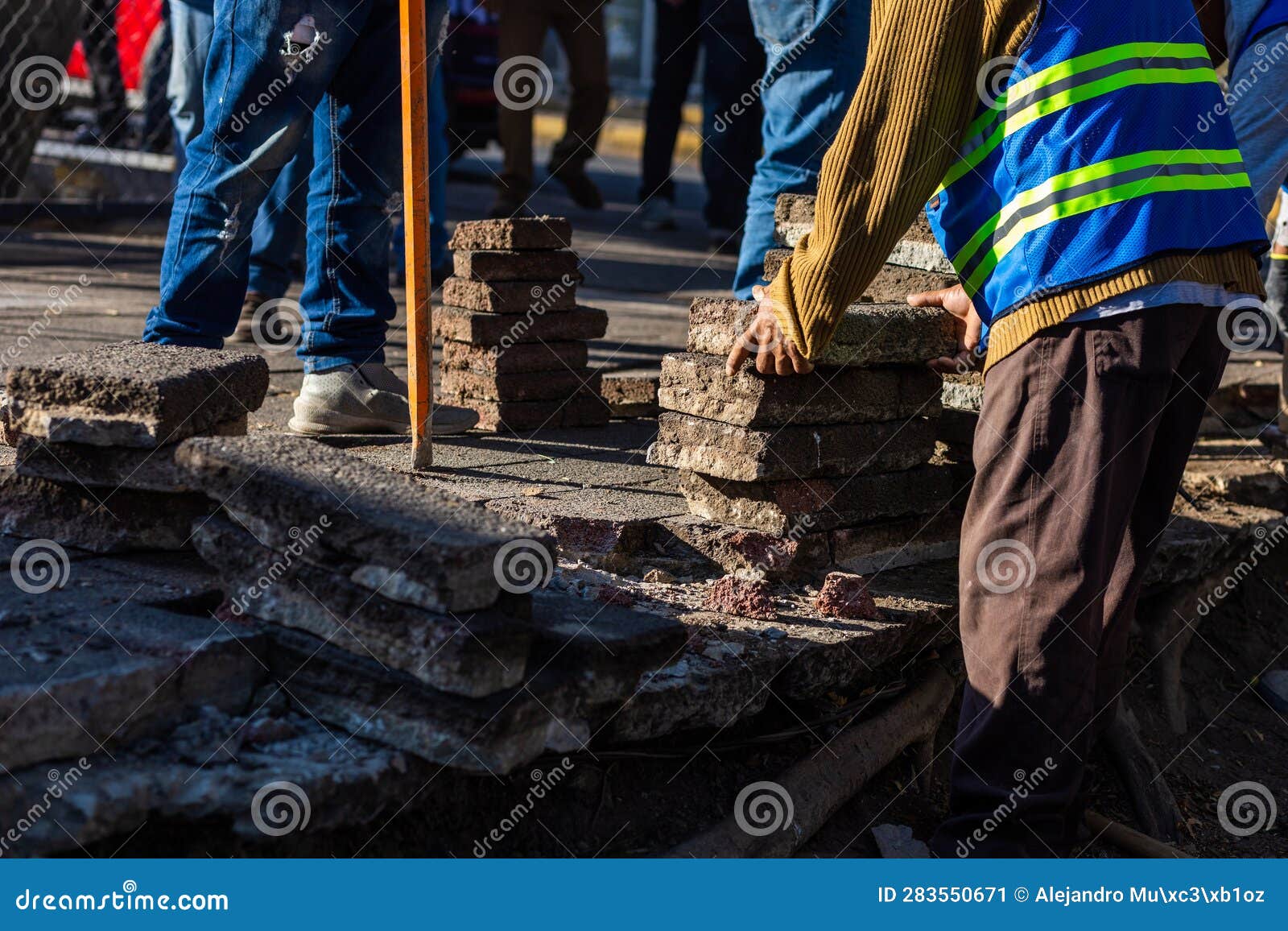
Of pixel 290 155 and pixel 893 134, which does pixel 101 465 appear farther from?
pixel 893 134

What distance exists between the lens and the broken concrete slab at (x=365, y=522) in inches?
92.8

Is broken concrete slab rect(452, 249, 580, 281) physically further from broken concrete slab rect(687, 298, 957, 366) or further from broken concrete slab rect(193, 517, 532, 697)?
broken concrete slab rect(193, 517, 532, 697)

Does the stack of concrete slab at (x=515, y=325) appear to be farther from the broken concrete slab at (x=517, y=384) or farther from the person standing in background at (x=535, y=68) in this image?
the person standing in background at (x=535, y=68)

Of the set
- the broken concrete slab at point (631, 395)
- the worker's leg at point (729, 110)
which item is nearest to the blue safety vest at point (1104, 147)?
the broken concrete slab at point (631, 395)

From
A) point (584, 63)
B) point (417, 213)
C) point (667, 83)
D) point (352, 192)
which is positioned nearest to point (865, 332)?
point (417, 213)

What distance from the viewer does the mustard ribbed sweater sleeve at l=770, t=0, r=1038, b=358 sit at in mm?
2520

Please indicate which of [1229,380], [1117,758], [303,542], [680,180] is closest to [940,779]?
[1117,758]

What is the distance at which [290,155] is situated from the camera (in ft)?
12.8

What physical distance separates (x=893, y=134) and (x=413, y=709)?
4.61ft

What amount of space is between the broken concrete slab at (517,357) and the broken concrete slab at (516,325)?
0.02m

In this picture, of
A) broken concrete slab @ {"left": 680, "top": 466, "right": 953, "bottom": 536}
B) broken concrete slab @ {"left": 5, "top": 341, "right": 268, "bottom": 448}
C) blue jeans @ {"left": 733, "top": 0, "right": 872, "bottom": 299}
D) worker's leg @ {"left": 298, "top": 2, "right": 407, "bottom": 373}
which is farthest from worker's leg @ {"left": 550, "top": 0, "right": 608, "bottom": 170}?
broken concrete slab @ {"left": 5, "top": 341, "right": 268, "bottom": 448}

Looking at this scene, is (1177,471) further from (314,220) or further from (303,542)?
(314,220)

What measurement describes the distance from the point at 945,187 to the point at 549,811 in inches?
59.2

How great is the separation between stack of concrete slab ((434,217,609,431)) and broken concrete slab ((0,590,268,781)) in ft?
6.40
